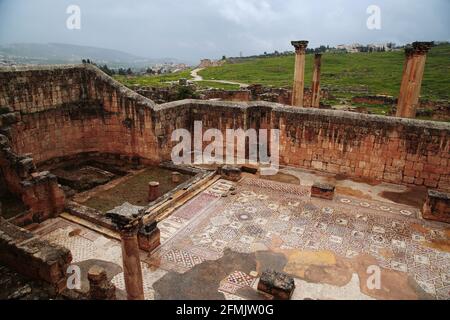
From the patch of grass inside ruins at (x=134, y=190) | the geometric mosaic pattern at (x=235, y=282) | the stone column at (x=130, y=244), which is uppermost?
A: the stone column at (x=130, y=244)

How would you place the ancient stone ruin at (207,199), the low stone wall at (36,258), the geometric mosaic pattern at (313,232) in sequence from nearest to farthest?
1. the low stone wall at (36,258)
2. the ancient stone ruin at (207,199)
3. the geometric mosaic pattern at (313,232)

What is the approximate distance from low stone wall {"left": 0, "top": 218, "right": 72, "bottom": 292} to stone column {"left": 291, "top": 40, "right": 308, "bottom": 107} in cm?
1309

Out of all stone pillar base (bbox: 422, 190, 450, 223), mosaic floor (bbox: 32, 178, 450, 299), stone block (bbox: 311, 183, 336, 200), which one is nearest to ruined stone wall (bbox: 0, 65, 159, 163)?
mosaic floor (bbox: 32, 178, 450, 299)

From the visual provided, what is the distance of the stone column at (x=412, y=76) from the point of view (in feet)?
37.9

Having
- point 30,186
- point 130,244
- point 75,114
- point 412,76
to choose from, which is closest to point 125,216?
point 130,244

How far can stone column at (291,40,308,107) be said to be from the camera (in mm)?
15270

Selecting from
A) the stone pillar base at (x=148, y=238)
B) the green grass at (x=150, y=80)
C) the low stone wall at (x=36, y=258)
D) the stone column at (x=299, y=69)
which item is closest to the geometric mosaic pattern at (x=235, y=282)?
the stone pillar base at (x=148, y=238)

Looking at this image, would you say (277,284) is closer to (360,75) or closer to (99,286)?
(99,286)

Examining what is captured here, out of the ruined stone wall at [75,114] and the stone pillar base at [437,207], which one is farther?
the ruined stone wall at [75,114]

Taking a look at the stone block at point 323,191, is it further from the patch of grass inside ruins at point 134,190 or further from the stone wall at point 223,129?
the patch of grass inside ruins at point 134,190

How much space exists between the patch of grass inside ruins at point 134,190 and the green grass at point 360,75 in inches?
914

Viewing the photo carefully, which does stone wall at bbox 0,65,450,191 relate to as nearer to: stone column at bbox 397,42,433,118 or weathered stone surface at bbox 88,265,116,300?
stone column at bbox 397,42,433,118

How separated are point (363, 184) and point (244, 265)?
617 centimetres
